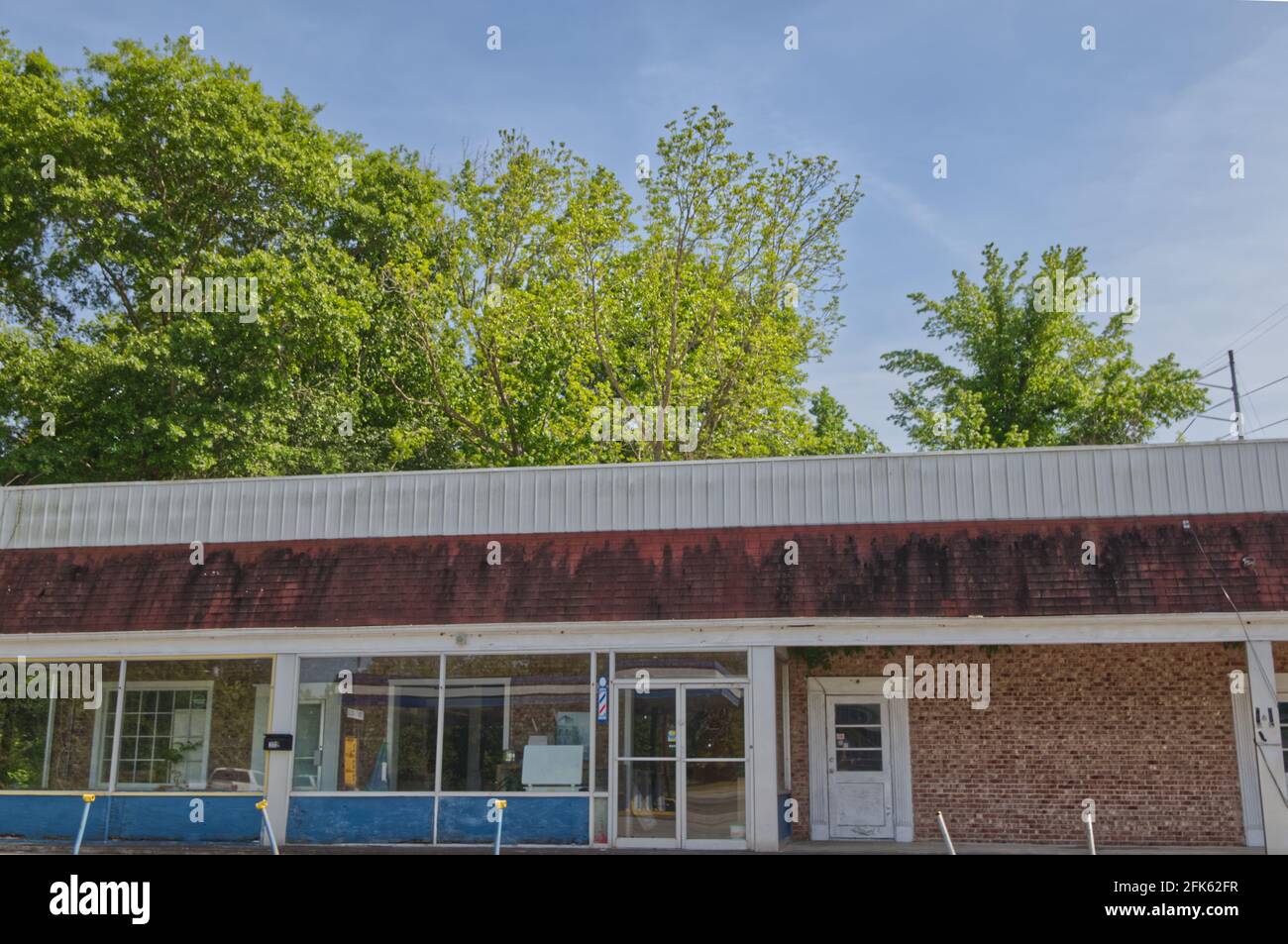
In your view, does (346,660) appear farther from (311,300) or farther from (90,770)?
(311,300)

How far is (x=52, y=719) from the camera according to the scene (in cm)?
1738

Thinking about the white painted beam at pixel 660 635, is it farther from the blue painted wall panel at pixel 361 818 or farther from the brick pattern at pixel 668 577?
the blue painted wall panel at pixel 361 818

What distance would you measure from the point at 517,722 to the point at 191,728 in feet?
15.3

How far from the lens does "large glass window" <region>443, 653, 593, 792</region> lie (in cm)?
1600

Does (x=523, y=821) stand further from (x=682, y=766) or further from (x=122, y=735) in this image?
(x=122, y=735)

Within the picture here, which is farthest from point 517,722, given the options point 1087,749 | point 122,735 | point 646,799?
point 1087,749

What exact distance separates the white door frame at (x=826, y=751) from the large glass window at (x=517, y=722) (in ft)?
11.2

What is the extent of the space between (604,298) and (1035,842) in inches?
A: 787

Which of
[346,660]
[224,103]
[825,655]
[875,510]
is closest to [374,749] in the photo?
[346,660]

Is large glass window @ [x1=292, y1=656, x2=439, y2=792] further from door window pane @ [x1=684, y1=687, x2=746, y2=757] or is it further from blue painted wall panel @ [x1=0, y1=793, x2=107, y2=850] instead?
door window pane @ [x1=684, y1=687, x2=746, y2=757]

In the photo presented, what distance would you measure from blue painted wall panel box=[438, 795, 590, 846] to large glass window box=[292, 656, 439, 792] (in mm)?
563

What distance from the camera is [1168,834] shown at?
15.7 meters

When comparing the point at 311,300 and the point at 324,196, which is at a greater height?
the point at 324,196

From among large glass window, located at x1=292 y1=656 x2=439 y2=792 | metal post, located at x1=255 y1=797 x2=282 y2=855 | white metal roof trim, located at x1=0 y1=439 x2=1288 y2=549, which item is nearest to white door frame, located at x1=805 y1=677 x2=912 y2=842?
white metal roof trim, located at x1=0 y1=439 x2=1288 y2=549
